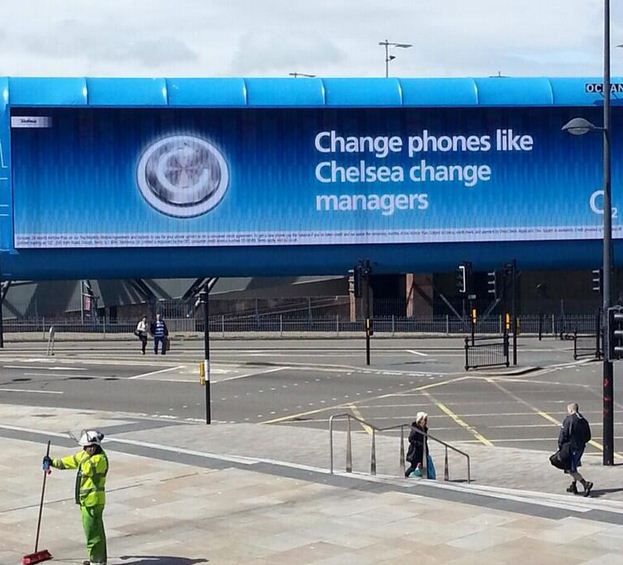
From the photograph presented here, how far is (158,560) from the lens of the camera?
1234cm

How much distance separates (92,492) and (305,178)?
42.2 meters

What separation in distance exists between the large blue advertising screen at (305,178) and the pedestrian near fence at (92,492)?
136ft

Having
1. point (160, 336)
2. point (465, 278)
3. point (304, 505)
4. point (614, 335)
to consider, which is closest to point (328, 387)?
point (465, 278)

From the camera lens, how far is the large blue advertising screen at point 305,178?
5269 cm

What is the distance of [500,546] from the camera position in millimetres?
12523

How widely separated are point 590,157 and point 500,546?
44.4m

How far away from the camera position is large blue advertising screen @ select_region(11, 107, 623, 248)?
Answer: 173 ft

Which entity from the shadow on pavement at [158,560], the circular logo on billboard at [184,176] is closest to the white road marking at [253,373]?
the circular logo on billboard at [184,176]

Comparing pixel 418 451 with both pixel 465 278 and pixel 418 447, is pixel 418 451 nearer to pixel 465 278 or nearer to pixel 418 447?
pixel 418 447

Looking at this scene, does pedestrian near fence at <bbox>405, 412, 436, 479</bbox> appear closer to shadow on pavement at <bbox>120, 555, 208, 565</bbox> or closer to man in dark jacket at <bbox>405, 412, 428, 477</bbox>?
man in dark jacket at <bbox>405, 412, 428, 477</bbox>

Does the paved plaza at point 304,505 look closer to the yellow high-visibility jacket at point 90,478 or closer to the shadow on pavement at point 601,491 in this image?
the shadow on pavement at point 601,491

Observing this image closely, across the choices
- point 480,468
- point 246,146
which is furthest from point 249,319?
point 480,468

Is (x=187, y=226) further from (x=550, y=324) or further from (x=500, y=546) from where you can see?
(x=500, y=546)

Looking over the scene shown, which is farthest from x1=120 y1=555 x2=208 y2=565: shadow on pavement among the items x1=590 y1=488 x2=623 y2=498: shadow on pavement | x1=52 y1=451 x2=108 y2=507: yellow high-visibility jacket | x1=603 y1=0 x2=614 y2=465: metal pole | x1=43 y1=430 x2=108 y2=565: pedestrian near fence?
x1=603 y1=0 x2=614 y2=465: metal pole
